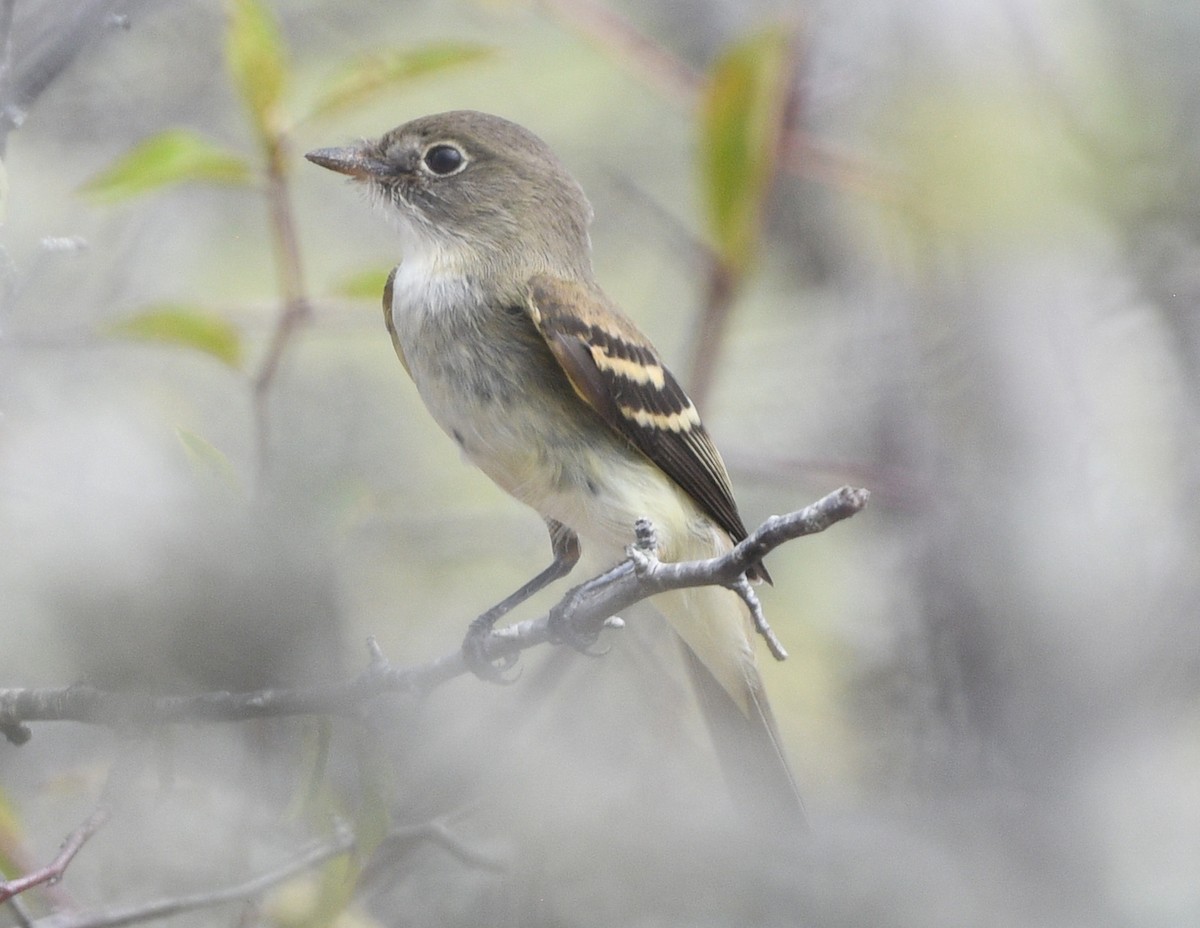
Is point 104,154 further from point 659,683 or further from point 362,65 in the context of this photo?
point 659,683

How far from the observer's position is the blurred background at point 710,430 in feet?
3.41

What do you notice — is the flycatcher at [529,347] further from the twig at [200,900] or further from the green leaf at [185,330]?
the twig at [200,900]

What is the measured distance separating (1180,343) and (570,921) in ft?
3.88

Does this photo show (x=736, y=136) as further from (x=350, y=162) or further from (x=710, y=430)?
(x=710, y=430)

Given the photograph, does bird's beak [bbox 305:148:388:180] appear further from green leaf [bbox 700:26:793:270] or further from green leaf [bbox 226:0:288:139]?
green leaf [bbox 700:26:793:270]

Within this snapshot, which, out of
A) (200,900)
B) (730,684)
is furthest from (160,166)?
(730,684)

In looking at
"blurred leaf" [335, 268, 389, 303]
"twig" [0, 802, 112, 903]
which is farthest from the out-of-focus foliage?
"twig" [0, 802, 112, 903]

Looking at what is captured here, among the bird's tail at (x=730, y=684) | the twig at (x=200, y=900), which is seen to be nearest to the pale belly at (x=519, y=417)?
the bird's tail at (x=730, y=684)

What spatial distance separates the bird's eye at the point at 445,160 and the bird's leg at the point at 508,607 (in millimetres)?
327

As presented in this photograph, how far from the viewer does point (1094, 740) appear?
165 cm

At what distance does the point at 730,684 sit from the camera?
143 centimetres

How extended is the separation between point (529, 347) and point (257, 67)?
1.04ft

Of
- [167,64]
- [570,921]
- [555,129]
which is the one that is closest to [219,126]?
[167,64]

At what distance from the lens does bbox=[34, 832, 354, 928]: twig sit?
3.01ft
